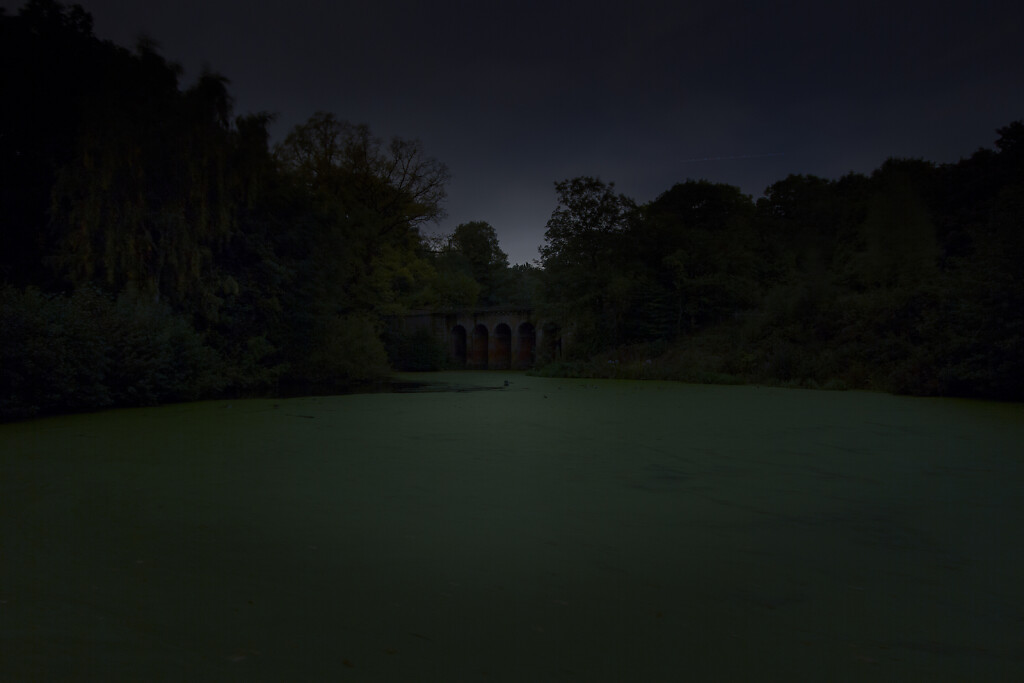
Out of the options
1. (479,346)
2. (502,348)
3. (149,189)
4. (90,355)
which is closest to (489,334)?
(502,348)

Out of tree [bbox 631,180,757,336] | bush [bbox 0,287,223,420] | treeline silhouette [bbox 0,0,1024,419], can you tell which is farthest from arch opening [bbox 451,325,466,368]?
bush [bbox 0,287,223,420]

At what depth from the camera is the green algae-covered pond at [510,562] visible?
5.58 feet

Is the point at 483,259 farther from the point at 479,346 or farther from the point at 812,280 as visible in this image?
the point at 812,280

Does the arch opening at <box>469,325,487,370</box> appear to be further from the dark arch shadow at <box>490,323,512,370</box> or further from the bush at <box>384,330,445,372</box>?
the bush at <box>384,330,445,372</box>

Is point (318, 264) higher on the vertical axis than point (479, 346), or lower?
higher

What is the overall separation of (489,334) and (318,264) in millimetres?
19528

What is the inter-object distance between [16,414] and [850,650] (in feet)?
28.9

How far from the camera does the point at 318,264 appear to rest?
16.3 metres

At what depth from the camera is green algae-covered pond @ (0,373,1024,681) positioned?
170 cm

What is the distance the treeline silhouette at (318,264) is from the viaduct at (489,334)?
9201 mm

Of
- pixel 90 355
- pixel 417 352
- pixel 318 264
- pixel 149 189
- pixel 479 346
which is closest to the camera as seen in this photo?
pixel 90 355

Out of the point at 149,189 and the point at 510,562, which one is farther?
the point at 149,189

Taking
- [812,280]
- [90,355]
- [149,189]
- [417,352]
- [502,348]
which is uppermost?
[149,189]

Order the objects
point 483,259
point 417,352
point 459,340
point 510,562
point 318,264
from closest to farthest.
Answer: point 510,562 → point 318,264 → point 417,352 → point 459,340 → point 483,259
